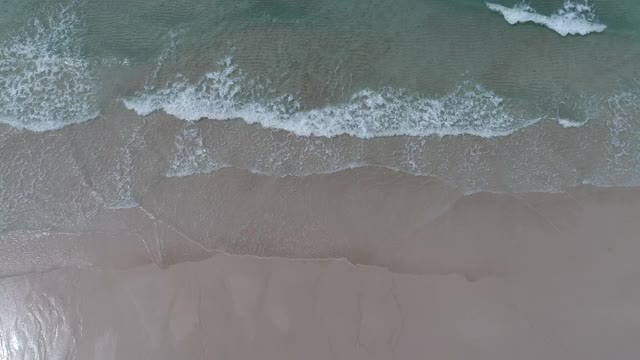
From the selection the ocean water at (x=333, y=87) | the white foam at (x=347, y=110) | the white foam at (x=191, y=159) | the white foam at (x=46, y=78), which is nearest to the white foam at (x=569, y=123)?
the ocean water at (x=333, y=87)

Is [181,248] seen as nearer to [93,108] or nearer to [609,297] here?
[93,108]

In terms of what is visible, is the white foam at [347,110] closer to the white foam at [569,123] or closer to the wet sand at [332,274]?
the white foam at [569,123]

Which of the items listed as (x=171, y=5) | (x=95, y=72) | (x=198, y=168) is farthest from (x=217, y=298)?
(x=171, y=5)

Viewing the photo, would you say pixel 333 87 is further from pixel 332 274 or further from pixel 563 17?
pixel 563 17

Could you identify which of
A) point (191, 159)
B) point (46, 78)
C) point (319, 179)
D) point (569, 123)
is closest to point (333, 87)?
point (319, 179)

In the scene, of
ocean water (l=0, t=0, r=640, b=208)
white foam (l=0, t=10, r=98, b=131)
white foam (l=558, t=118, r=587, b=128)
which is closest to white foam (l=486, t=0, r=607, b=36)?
ocean water (l=0, t=0, r=640, b=208)
